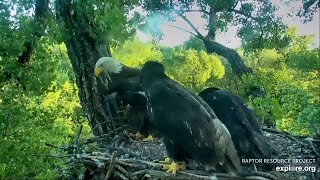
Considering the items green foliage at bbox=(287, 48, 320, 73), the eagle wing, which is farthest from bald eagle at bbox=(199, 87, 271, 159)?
green foliage at bbox=(287, 48, 320, 73)

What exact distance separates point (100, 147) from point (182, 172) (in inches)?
24.7

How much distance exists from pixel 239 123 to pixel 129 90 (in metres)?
0.64

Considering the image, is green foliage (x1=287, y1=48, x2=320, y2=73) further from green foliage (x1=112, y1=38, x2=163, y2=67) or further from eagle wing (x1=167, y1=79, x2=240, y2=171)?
green foliage (x1=112, y1=38, x2=163, y2=67)

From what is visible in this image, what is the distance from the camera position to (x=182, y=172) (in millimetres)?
1812

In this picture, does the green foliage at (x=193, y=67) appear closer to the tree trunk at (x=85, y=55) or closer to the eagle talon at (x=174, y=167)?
the tree trunk at (x=85, y=55)

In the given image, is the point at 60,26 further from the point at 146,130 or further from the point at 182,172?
the point at 182,172

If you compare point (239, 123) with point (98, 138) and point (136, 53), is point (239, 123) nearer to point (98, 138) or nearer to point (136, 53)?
point (98, 138)

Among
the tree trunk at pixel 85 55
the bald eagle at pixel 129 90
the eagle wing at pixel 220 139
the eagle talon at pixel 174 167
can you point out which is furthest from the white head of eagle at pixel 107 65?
the eagle talon at pixel 174 167

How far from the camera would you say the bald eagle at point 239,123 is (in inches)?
74.4

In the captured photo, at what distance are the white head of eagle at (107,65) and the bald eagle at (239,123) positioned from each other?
566 mm

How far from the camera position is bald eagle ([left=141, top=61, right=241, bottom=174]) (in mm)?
1745

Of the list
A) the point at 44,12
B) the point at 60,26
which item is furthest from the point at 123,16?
the point at 44,12

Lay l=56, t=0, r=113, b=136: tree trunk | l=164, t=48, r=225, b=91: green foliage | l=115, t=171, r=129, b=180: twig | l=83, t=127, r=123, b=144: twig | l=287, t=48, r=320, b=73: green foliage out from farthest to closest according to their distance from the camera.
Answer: l=56, t=0, r=113, b=136: tree trunk
l=164, t=48, r=225, b=91: green foliage
l=83, t=127, r=123, b=144: twig
l=287, t=48, r=320, b=73: green foliage
l=115, t=171, r=129, b=180: twig

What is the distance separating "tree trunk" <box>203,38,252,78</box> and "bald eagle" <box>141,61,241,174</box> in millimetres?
722
